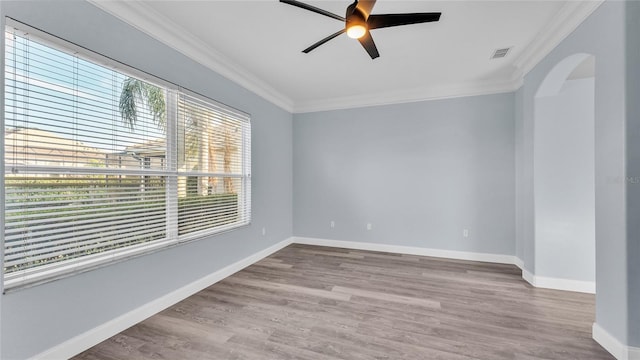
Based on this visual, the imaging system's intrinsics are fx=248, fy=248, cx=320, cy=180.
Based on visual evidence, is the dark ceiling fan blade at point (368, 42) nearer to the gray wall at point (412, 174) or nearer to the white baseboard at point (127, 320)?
the gray wall at point (412, 174)

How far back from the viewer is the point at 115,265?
2.03 meters

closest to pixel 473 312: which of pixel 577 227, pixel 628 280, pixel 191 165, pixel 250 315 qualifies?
pixel 628 280

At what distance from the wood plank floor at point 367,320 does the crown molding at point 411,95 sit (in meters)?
2.69

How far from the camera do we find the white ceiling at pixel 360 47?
85.9 inches

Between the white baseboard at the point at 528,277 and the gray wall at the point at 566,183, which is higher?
the gray wall at the point at 566,183

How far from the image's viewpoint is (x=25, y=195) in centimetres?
158

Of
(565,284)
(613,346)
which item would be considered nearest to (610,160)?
(613,346)

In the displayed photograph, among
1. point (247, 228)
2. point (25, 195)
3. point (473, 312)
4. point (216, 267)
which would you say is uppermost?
point (25, 195)

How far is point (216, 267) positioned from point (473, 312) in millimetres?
2854

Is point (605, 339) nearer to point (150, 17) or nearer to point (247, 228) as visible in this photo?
point (247, 228)

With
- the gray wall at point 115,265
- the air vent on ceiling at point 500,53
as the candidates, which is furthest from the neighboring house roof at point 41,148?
the air vent on ceiling at point 500,53

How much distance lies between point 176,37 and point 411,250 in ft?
14.4

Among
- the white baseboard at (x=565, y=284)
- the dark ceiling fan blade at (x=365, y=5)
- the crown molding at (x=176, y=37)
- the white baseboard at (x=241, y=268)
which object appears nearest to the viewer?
the dark ceiling fan blade at (x=365, y=5)

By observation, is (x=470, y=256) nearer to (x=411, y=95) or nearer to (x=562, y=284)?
(x=562, y=284)
